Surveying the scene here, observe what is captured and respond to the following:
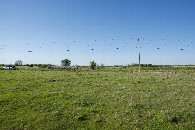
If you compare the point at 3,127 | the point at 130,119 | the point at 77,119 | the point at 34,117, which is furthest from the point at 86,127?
the point at 3,127

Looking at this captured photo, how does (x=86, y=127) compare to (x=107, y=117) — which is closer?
(x=86, y=127)

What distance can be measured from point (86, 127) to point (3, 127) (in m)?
4.31

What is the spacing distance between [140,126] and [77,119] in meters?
3.55

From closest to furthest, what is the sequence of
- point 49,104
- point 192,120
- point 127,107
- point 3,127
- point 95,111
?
1. point 3,127
2. point 192,120
3. point 95,111
4. point 127,107
5. point 49,104

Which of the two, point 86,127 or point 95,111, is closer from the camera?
Result: point 86,127

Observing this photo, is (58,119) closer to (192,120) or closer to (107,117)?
(107,117)

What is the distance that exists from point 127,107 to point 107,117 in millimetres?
2279

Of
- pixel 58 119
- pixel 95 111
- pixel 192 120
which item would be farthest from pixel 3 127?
pixel 192 120

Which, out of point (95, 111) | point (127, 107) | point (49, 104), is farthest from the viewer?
point (49, 104)

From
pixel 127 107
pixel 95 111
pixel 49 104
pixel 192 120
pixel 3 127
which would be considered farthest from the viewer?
pixel 49 104

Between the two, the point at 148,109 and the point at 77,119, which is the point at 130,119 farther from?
the point at 77,119

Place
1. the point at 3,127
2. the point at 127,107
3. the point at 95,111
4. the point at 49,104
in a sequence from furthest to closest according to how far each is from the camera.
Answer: the point at 49,104 → the point at 127,107 → the point at 95,111 → the point at 3,127

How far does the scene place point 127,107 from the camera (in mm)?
9242

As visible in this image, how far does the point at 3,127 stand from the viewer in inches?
253
